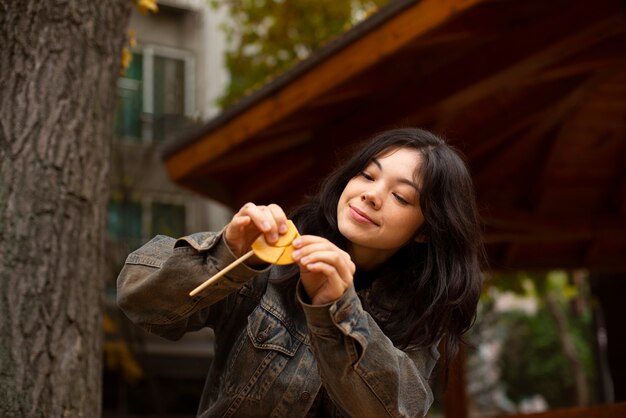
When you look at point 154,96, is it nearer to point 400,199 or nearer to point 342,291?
point 400,199

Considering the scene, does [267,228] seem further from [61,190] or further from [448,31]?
[448,31]

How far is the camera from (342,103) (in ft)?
16.6

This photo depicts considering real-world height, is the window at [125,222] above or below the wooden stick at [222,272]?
below

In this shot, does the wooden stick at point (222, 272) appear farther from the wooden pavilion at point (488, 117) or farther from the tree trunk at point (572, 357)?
the tree trunk at point (572, 357)

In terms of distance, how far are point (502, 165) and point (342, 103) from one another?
243cm

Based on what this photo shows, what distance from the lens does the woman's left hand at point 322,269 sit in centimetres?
169

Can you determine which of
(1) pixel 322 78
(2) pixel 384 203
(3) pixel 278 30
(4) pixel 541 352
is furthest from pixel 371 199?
(4) pixel 541 352

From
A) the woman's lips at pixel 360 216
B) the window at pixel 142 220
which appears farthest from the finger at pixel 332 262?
the window at pixel 142 220

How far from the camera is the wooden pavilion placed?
4.11 meters

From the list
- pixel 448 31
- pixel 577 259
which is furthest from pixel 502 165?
pixel 448 31

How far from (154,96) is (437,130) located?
11.0m

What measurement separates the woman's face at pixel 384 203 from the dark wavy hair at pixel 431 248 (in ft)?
0.09

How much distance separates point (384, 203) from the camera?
201 centimetres

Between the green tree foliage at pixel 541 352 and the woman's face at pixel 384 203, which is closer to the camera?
the woman's face at pixel 384 203
